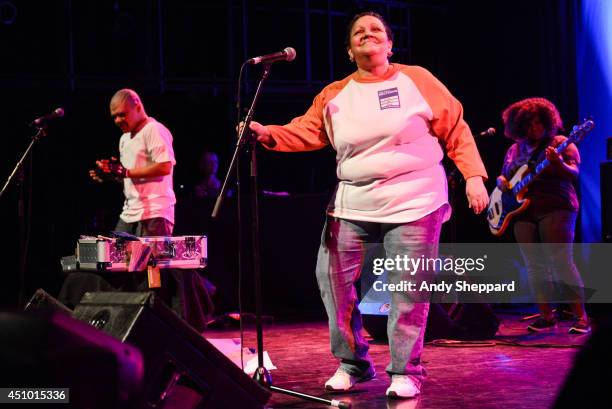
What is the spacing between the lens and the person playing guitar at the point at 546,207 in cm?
600

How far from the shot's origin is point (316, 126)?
407 centimetres

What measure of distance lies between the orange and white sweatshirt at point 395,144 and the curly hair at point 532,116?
2484mm

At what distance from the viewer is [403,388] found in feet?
12.1

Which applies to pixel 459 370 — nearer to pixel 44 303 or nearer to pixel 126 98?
pixel 44 303

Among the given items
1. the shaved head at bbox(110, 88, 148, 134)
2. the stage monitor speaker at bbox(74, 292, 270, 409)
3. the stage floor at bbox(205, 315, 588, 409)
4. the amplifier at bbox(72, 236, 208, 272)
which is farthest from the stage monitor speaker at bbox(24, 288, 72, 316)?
the shaved head at bbox(110, 88, 148, 134)

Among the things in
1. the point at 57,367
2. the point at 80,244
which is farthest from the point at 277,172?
the point at 57,367

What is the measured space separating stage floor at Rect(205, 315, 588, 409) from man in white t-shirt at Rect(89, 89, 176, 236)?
1.24 m

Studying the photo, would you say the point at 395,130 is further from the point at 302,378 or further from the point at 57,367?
the point at 57,367

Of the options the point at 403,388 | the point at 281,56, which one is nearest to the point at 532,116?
the point at 281,56

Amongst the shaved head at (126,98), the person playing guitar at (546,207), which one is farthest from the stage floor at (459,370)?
the shaved head at (126,98)

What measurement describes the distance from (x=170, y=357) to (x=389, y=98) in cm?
190

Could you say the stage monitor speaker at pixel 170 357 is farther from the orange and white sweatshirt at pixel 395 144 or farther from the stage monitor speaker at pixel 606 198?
the stage monitor speaker at pixel 606 198

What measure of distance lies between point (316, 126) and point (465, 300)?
2435mm

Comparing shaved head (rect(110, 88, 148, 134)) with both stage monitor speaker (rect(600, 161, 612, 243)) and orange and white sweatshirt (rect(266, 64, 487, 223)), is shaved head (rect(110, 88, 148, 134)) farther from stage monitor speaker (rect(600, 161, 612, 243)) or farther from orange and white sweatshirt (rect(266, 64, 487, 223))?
stage monitor speaker (rect(600, 161, 612, 243))
